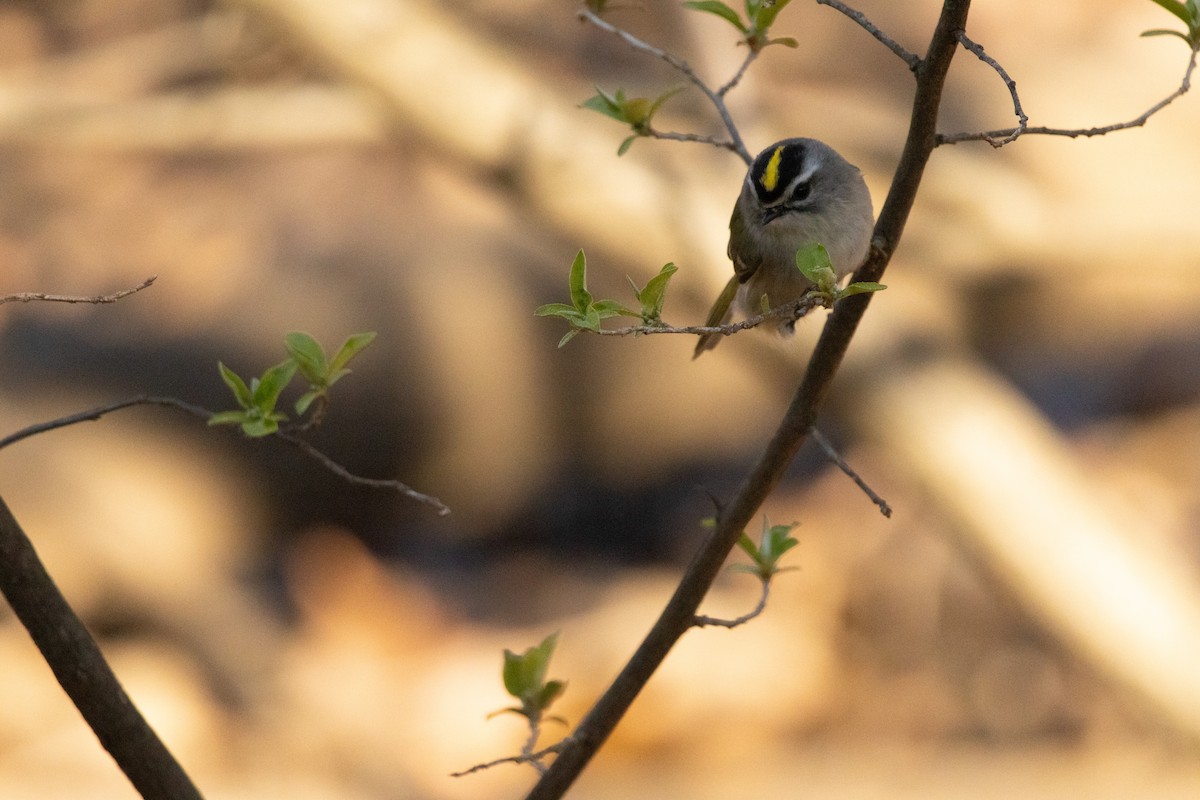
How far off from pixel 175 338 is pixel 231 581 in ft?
3.34

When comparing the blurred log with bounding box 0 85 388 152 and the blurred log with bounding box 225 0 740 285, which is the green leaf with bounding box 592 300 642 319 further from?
the blurred log with bounding box 0 85 388 152

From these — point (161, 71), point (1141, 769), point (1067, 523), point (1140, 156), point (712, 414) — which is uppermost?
point (161, 71)

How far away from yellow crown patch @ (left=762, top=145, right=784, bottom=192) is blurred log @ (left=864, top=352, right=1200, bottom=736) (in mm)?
2399

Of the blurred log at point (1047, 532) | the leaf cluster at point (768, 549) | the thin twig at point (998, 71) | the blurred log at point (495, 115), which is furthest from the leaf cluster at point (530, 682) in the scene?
the blurred log at point (495, 115)

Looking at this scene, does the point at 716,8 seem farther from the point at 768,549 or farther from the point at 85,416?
the point at 85,416

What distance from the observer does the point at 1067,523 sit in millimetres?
4324

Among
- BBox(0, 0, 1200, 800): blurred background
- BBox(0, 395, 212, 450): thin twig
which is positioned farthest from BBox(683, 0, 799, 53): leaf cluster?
BBox(0, 0, 1200, 800): blurred background

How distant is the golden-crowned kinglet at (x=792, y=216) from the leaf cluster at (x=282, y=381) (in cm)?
88

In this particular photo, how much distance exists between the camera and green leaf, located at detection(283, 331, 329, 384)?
1.28 m

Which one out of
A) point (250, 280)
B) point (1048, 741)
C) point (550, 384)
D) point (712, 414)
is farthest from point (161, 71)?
point (1048, 741)

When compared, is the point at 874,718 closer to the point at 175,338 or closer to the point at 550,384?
the point at 550,384

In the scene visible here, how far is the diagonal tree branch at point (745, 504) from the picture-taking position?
4.29 ft

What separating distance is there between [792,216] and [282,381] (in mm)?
1161

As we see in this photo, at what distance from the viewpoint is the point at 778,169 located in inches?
83.0
